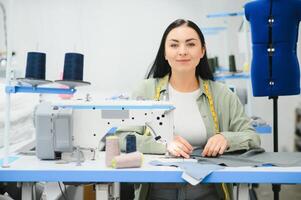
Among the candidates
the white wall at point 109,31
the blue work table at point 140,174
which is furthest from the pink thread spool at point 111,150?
the white wall at point 109,31

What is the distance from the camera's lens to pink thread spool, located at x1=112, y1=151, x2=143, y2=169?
1.29 metres

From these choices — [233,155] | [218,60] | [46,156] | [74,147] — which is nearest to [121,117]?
[74,147]

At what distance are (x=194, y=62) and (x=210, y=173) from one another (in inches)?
23.4

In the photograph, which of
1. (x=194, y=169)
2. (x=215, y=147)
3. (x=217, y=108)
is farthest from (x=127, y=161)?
(x=217, y=108)

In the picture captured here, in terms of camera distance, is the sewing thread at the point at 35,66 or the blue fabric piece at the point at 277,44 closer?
the sewing thread at the point at 35,66

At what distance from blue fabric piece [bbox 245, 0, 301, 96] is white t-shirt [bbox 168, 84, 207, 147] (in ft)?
2.26

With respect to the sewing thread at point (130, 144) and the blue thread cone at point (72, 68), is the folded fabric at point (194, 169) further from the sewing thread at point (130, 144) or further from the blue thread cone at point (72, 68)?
the blue thread cone at point (72, 68)

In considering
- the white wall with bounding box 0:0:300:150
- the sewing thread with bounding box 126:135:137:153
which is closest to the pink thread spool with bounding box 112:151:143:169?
the sewing thread with bounding box 126:135:137:153

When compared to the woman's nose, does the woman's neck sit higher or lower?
lower

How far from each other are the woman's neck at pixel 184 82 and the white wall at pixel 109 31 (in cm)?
276

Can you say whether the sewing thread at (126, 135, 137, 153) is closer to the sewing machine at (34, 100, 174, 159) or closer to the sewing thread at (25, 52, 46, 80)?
the sewing machine at (34, 100, 174, 159)

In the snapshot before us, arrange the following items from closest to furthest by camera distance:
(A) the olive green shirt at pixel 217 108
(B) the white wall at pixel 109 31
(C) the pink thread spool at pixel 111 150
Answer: (C) the pink thread spool at pixel 111 150
(A) the olive green shirt at pixel 217 108
(B) the white wall at pixel 109 31

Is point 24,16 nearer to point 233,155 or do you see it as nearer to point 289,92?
point 289,92

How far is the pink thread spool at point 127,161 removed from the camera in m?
1.29
